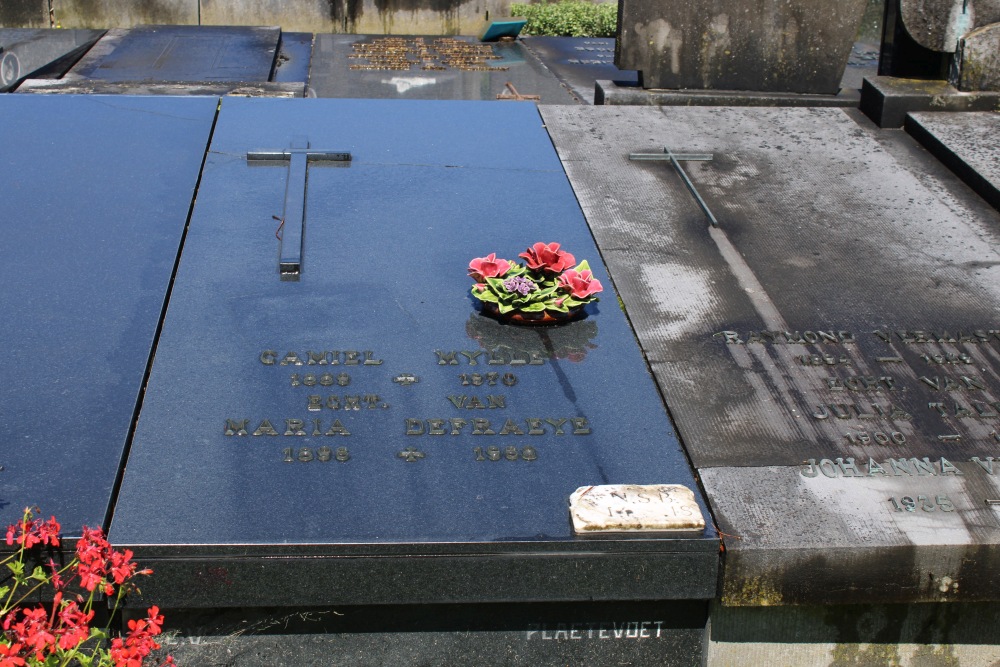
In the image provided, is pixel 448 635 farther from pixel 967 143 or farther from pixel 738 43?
pixel 738 43

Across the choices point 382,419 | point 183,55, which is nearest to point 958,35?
point 382,419

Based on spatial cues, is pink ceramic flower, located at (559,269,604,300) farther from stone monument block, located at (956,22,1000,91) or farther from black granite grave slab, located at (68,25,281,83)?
black granite grave slab, located at (68,25,281,83)

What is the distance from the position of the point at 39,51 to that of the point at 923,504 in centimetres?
806

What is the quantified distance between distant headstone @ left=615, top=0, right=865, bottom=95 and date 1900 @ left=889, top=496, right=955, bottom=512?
4.20 meters

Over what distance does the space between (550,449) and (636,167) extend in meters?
2.74

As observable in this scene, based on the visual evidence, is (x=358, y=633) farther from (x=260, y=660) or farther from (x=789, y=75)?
Result: (x=789, y=75)

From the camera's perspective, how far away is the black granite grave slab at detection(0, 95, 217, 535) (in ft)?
11.3

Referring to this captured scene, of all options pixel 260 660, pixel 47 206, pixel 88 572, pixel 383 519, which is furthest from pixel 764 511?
pixel 47 206

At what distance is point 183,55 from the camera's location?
8797 millimetres

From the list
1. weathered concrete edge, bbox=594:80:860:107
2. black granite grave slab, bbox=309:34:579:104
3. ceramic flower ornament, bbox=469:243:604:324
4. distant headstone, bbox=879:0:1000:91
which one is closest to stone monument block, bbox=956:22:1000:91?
distant headstone, bbox=879:0:1000:91

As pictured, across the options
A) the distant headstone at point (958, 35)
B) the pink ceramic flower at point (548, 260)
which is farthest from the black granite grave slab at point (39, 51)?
the distant headstone at point (958, 35)

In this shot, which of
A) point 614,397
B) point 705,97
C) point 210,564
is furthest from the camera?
point 705,97

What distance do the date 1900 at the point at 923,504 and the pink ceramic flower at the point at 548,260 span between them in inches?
62.6

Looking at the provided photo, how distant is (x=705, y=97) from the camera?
7078 millimetres
